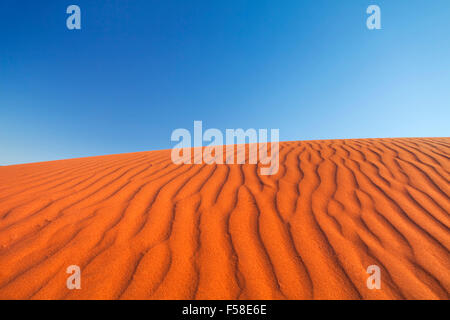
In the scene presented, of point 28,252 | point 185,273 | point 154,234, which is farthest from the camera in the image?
point 154,234

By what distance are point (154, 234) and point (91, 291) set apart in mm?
576

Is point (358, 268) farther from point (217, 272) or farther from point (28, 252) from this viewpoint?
point (28, 252)

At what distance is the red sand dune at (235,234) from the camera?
1329 millimetres

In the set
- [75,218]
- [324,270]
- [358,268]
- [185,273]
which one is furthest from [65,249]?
[358,268]

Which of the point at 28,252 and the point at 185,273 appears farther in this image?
the point at 28,252

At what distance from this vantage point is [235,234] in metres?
1.78

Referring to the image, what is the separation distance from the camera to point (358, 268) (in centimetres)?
144

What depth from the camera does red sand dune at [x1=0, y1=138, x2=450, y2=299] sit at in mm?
1329

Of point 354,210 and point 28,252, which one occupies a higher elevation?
point 354,210
